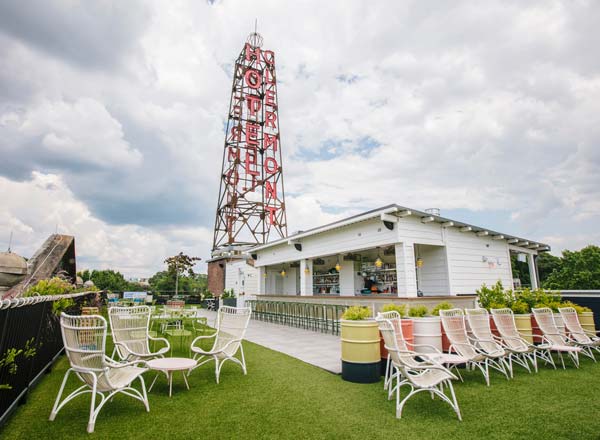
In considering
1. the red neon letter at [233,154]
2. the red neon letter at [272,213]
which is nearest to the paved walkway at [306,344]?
the red neon letter at [272,213]

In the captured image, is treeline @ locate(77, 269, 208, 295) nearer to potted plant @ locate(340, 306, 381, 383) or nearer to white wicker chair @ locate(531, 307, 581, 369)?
potted plant @ locate(340, 306, 381, 383)

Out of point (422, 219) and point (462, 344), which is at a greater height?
point (422, 219)

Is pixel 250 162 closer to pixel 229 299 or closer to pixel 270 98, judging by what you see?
pixel 270 98

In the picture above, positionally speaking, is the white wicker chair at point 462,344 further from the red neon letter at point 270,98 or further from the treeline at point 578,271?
the treeline at point 578,271

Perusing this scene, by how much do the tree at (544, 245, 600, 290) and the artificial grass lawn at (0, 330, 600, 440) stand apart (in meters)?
29.1

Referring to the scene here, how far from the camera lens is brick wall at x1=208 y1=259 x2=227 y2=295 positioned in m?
23.8

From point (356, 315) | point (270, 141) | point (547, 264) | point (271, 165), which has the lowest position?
point (356, 315)

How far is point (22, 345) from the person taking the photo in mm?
3422

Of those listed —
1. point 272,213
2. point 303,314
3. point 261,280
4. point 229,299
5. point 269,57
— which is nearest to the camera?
point 303,314

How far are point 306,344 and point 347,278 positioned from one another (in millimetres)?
6640

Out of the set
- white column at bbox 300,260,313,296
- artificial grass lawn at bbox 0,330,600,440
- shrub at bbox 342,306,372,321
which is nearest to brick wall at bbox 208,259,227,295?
white column at bbox 300,260,313,296

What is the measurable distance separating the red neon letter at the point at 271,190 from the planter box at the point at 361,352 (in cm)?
2256

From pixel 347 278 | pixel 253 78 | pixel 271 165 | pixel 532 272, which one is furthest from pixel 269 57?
pixel 532 272

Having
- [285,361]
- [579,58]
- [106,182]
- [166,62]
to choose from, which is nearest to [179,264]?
[106,182]
